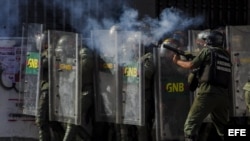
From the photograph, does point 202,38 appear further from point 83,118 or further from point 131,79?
point 83,118

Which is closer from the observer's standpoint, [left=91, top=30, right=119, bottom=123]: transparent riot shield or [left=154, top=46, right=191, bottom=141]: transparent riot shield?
[left=154, top=46, right=191, bottom=141]: transparent riot shield

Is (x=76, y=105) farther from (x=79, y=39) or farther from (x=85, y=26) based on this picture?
(x=85, y=26)

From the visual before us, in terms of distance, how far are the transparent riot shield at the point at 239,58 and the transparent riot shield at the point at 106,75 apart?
1440 millimetres

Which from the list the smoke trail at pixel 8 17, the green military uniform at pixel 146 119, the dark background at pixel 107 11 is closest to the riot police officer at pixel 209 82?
the green military uniform at pixel 146 119

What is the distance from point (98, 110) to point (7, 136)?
1.80 meters

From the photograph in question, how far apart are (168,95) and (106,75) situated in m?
0.90

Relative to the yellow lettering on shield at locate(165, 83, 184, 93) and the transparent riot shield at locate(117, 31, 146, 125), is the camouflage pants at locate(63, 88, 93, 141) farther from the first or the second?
the yellow lettering on shield at locate(165, 83, 184, 93)

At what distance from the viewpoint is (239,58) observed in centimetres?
732

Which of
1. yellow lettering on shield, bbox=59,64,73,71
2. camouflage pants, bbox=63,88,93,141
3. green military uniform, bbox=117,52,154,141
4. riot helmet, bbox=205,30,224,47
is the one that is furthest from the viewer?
camouflage pants, bbox=63,88,93,141

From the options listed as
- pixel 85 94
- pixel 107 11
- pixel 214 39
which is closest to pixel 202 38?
pixel 214 39

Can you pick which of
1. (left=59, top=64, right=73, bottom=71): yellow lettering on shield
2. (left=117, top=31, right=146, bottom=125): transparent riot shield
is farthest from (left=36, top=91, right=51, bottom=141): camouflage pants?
(left=117, top=31, right=146, bottom=125): transparent riot shield

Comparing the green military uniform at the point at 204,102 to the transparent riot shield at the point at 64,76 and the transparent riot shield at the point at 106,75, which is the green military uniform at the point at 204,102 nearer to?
the transparent riot shield at the point at 106,75

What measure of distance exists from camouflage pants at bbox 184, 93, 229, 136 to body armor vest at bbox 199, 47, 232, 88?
16 centimetres

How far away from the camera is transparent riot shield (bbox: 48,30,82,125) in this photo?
7410 mm
